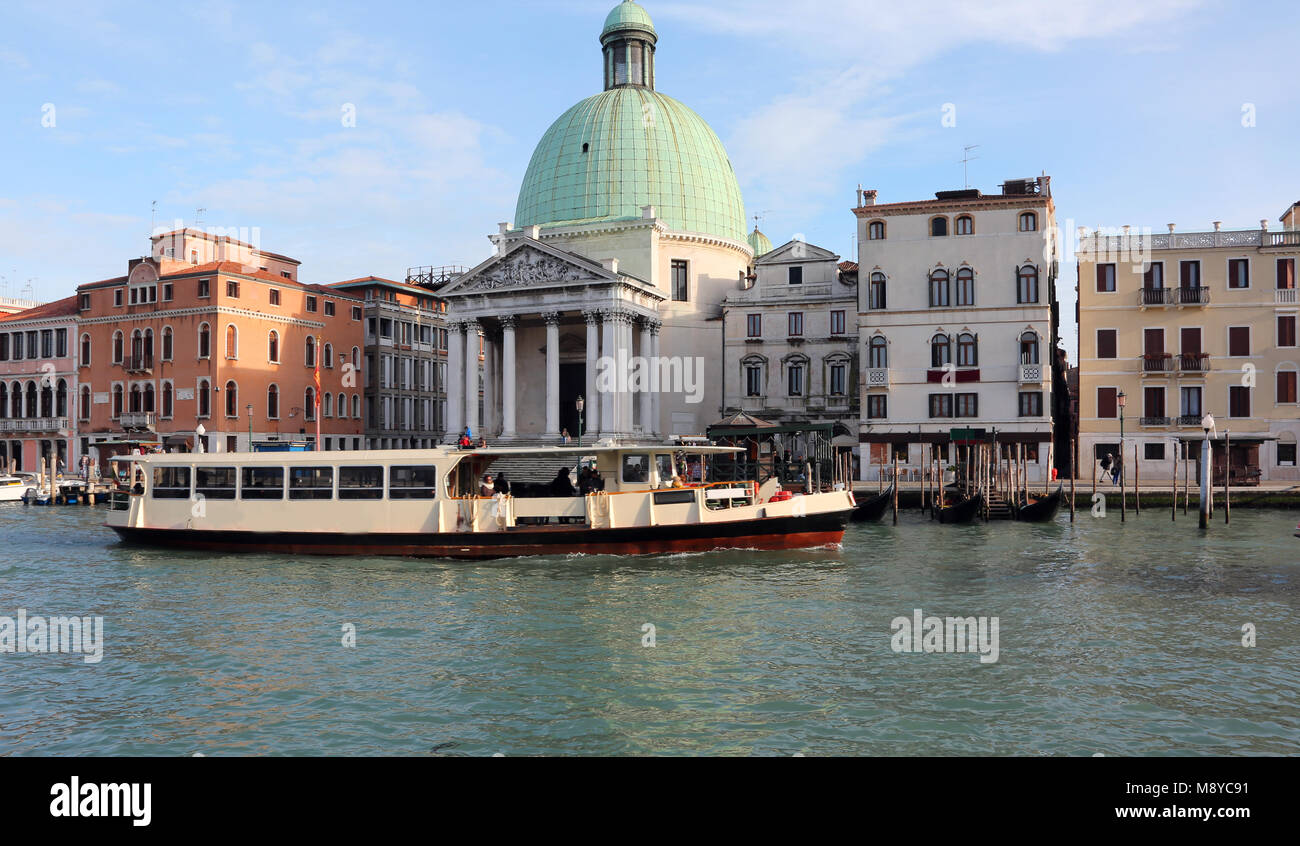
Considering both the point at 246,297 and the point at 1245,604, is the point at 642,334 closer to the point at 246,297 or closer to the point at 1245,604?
the point at 246,297

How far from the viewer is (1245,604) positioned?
16.3 metres

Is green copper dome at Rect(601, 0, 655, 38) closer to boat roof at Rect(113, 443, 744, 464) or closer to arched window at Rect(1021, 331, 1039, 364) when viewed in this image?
arched window at Rect(1021, 331, 1039, 364)

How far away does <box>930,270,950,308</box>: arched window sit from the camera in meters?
43.0

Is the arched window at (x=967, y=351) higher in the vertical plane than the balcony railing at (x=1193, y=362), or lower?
higher

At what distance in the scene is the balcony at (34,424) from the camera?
173 feet

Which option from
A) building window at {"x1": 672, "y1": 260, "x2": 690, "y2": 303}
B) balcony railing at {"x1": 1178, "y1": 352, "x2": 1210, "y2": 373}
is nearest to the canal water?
balcony railing at {"x1": 1178, "y1": 352, "x2": 1210, "y2": 373}

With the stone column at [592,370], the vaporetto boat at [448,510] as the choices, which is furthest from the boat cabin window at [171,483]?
the stone column at [592,370]

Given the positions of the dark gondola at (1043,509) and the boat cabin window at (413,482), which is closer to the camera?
→ the boat cabin window at (413,482)

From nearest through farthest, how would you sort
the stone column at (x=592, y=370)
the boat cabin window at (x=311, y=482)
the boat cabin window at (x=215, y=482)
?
the boat cabin window at (x=311, y=482), the boat cabin window at (x=215, y=482), the stone column at (x=592, y=370)

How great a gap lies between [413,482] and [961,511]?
18610 millimetres

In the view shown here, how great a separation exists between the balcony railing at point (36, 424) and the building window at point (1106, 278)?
52659 millimetres

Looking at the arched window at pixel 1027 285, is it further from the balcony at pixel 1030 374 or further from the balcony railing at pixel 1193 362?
the balcony railing at pixel 1193 362
